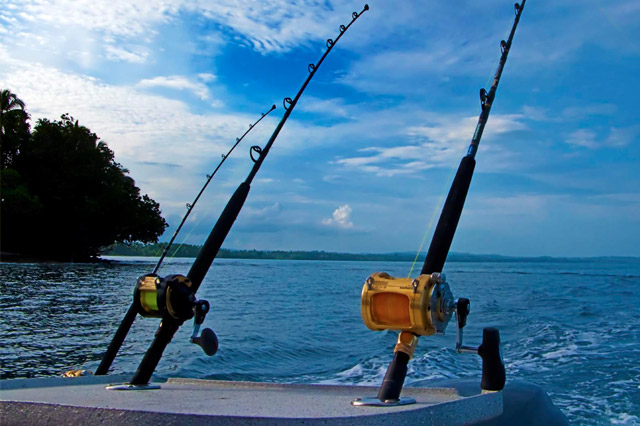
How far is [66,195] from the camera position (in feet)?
125

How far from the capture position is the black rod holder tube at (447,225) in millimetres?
2082

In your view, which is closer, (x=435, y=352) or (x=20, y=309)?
(x=435, y=352)

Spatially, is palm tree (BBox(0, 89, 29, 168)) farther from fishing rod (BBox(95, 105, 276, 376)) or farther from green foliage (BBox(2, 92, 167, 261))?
fishing rod (BBox(95, 105, 276, 376))

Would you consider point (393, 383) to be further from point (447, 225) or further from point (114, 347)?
point (114, 347)

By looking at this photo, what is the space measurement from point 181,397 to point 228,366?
4690 millimetres

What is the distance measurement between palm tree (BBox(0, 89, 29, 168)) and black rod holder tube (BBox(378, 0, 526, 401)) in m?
36.2

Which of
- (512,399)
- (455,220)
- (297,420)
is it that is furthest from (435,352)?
(297,420)

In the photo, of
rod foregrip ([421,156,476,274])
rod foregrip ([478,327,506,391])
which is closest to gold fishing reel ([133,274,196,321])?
rod foregrip ([421,156,476,274])

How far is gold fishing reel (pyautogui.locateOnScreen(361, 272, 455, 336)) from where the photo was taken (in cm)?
197

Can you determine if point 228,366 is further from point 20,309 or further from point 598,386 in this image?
point 20,309

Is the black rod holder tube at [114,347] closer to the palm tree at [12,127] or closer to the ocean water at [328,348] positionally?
the ocean water at [328,348]

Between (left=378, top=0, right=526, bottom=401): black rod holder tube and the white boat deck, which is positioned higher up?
(left=378, top=0, right=526, bottom=401): black rod holder tube

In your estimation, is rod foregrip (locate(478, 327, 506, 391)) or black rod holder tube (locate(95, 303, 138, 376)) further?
black rod holder tube (locate(95, 303, 138, 376))

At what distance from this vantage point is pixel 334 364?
289 inches
